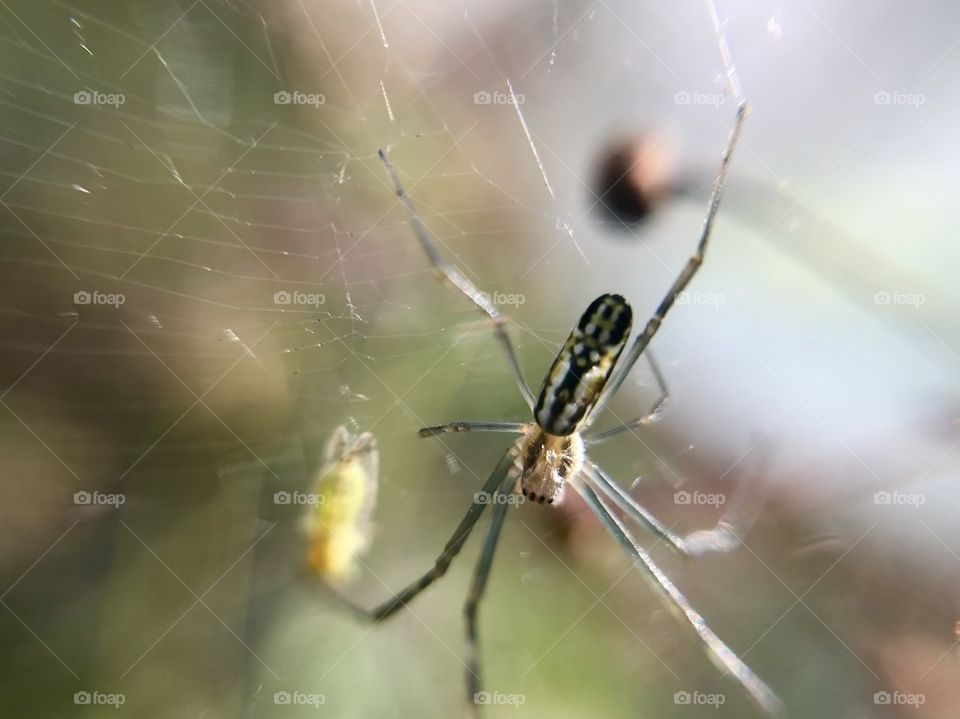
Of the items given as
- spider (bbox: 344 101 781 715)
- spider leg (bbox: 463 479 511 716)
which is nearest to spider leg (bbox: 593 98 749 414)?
spider (bbox: 344 101 781 715)

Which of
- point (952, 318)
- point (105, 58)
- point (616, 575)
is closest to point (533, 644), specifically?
point (616, 575)

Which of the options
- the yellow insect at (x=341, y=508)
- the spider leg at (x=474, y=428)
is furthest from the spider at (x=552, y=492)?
the yellow insect at (x=341, y=508)

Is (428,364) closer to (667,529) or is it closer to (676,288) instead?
(676,288)

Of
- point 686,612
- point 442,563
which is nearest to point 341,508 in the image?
point 442,563

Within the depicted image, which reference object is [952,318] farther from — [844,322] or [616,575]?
[616,575]

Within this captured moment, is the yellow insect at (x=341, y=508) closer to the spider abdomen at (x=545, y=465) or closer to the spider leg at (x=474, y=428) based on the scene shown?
the spider leg at (x=474, y=428)

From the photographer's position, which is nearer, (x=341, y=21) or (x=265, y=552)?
(x=265, y=552)

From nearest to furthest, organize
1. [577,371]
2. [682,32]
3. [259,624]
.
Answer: [577,371] < [259,624] < [682,32]

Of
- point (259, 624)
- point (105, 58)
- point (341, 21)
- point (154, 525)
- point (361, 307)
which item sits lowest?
point (259, 624)
